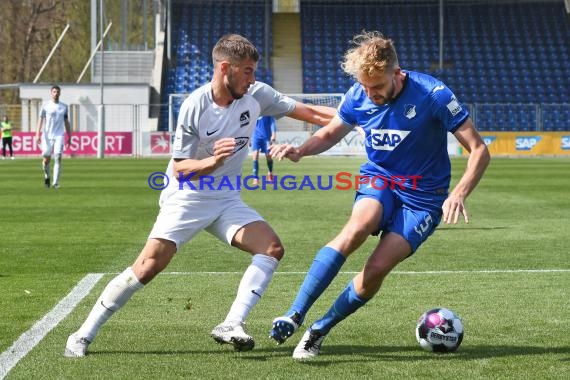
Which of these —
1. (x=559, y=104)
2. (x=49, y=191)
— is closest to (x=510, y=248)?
(x=49, y=191)

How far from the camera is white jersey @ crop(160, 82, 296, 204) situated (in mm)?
6215

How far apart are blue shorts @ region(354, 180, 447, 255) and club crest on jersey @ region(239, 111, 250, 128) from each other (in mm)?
806

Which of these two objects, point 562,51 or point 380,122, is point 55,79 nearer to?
point 562,51

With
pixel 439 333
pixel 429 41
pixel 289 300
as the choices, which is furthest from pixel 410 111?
pixel 429 41

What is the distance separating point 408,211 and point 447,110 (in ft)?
2.09

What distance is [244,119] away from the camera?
6355 millimetres

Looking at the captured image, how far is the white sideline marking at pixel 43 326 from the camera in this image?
595 cm

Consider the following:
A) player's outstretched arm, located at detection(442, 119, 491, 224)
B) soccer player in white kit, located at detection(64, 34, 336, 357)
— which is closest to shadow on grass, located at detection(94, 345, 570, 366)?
soccer player in white kit, located at detection(64, 34, 336, 357)

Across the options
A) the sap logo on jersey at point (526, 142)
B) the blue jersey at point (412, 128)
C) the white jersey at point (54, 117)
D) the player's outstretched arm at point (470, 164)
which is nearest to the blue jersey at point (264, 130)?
the white jersey at point (54, 117)

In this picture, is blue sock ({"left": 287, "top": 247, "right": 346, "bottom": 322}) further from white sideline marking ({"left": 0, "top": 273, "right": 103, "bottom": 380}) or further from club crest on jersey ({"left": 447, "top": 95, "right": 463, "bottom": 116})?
white sideline marking ({"left": 0, "top": 273, "right": 103, "bottom": 380})

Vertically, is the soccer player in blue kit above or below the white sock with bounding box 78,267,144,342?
above

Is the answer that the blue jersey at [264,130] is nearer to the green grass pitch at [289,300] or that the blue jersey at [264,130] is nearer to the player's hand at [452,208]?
the green grass pitch at [289,300]

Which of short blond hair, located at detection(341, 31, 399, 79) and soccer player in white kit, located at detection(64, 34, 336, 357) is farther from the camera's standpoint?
soccer player in white kit, located at detection(64, 34, 336, 357)

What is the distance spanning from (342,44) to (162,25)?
8949 mm
